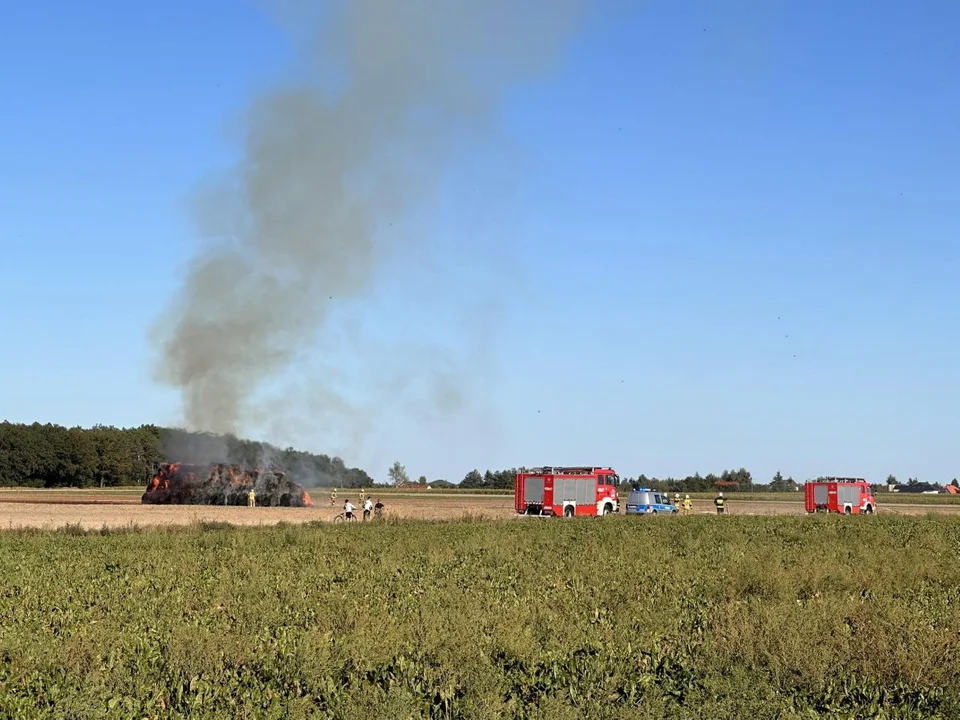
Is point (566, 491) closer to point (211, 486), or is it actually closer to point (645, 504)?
point (645, 504)

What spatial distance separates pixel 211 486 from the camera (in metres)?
70.3

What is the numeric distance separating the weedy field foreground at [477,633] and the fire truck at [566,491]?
31909mm

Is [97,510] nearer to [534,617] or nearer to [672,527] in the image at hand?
[672,527]

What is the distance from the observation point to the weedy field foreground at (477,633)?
11766 millimetres

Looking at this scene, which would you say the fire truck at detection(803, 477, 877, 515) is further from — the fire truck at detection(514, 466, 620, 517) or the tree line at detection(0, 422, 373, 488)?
the tree line at detection(0, 422, 373, 488)

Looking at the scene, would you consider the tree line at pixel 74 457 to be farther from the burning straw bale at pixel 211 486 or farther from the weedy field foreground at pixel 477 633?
the weedy field foreground at pixel 477 633

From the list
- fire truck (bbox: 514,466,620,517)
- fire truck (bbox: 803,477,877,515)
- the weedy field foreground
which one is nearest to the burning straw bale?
fire truck (bbox: 514,466,620,517)

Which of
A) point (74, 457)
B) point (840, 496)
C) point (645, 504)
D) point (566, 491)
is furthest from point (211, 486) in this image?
point (74, 457)

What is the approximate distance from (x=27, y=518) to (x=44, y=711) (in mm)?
44495

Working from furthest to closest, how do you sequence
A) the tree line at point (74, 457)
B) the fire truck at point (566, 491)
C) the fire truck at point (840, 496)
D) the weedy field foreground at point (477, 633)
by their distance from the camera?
the tree line at point (74, 457)
the fire truck at point (840, 496)
the fire truck at point (566, 491)
the weedy field foreground at point (477, 633)

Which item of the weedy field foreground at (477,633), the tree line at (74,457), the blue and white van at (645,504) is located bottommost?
the weedy field foreground at (477,633)

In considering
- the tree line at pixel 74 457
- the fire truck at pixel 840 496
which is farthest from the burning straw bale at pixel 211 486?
the tree line at pixel 74 457

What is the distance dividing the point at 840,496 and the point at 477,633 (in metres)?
59.7

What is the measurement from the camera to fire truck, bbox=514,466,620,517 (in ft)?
200
